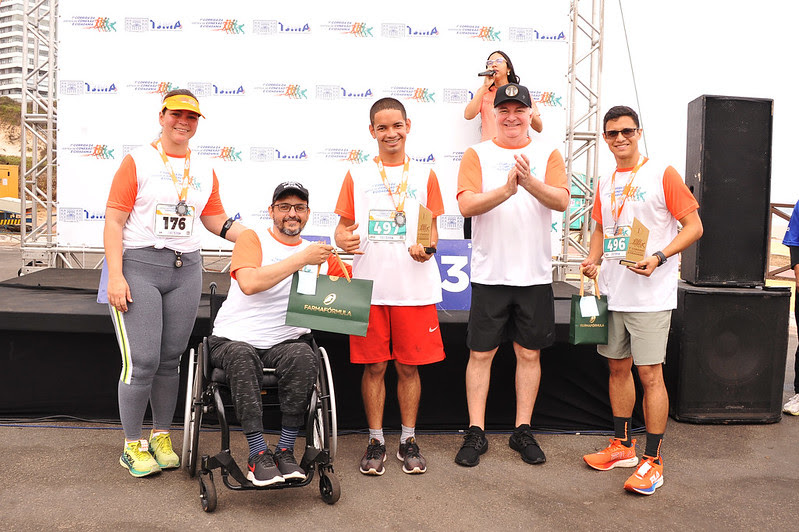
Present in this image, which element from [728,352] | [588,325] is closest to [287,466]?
[588,325]

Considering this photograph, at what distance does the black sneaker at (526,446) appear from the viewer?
2951mm

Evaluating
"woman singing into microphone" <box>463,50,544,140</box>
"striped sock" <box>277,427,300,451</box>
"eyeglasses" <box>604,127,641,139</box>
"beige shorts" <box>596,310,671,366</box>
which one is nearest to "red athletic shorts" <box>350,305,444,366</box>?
"striped sock" <box>277,427,300,451</box>

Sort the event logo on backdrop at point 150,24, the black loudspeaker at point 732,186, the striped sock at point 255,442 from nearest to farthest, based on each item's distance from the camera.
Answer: the striped sock at point 255,442 < the black loudspeaker at point 732,186 < the event logo on backdrop at point 150,24

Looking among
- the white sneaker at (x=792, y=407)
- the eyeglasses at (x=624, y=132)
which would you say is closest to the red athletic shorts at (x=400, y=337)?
the eyeglasses at (x=624, y=132)

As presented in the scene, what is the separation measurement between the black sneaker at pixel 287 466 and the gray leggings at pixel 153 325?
2.26 feet

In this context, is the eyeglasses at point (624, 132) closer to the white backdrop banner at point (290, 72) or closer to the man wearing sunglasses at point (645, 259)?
the man wearing sunglasses at point (645, 259)

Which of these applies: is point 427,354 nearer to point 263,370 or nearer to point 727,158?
point 263,370

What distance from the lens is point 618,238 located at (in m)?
2.76

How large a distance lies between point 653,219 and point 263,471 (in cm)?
190

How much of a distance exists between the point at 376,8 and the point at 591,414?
3.69 metres

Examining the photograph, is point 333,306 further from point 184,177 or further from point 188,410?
point 184,177

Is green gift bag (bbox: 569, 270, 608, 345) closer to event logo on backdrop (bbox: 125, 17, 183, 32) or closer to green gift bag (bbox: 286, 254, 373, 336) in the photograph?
green gift bag (bbox: 286, 254, 373, 336)

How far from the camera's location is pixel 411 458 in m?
2.83

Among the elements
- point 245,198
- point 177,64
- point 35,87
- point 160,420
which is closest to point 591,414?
point 160,420
